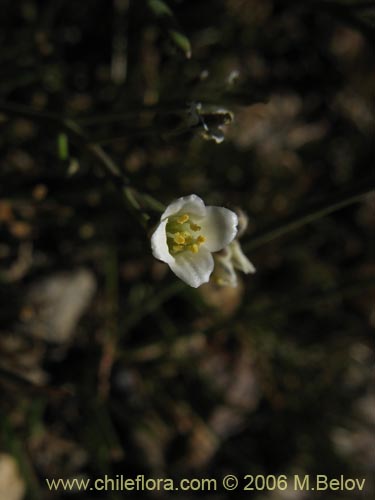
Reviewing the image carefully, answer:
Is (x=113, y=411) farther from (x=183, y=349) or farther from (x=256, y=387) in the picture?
(x=256, y=387)

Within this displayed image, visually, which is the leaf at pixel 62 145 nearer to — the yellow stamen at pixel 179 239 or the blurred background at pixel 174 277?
the blurred background at pixel 174 277

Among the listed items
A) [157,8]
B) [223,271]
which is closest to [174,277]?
[223,271]

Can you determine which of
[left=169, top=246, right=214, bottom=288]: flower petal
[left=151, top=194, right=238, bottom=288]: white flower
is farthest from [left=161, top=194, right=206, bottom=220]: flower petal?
[left=169, top=246, right=214, bottom=288]: flower petal

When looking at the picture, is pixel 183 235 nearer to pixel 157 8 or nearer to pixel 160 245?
pixel 160 245

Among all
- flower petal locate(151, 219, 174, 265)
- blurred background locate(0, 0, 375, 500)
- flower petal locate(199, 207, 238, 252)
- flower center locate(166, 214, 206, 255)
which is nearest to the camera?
flower petal locate(151, 219, 174, 265)

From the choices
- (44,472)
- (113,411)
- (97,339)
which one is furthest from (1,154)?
(44,472)

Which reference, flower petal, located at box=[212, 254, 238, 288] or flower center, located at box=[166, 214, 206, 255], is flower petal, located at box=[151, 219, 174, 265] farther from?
flower petal, located at box=[212, 254, 238, 288]

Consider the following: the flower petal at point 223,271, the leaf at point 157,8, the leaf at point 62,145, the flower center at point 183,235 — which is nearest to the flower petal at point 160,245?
the flower center at point 183,235
